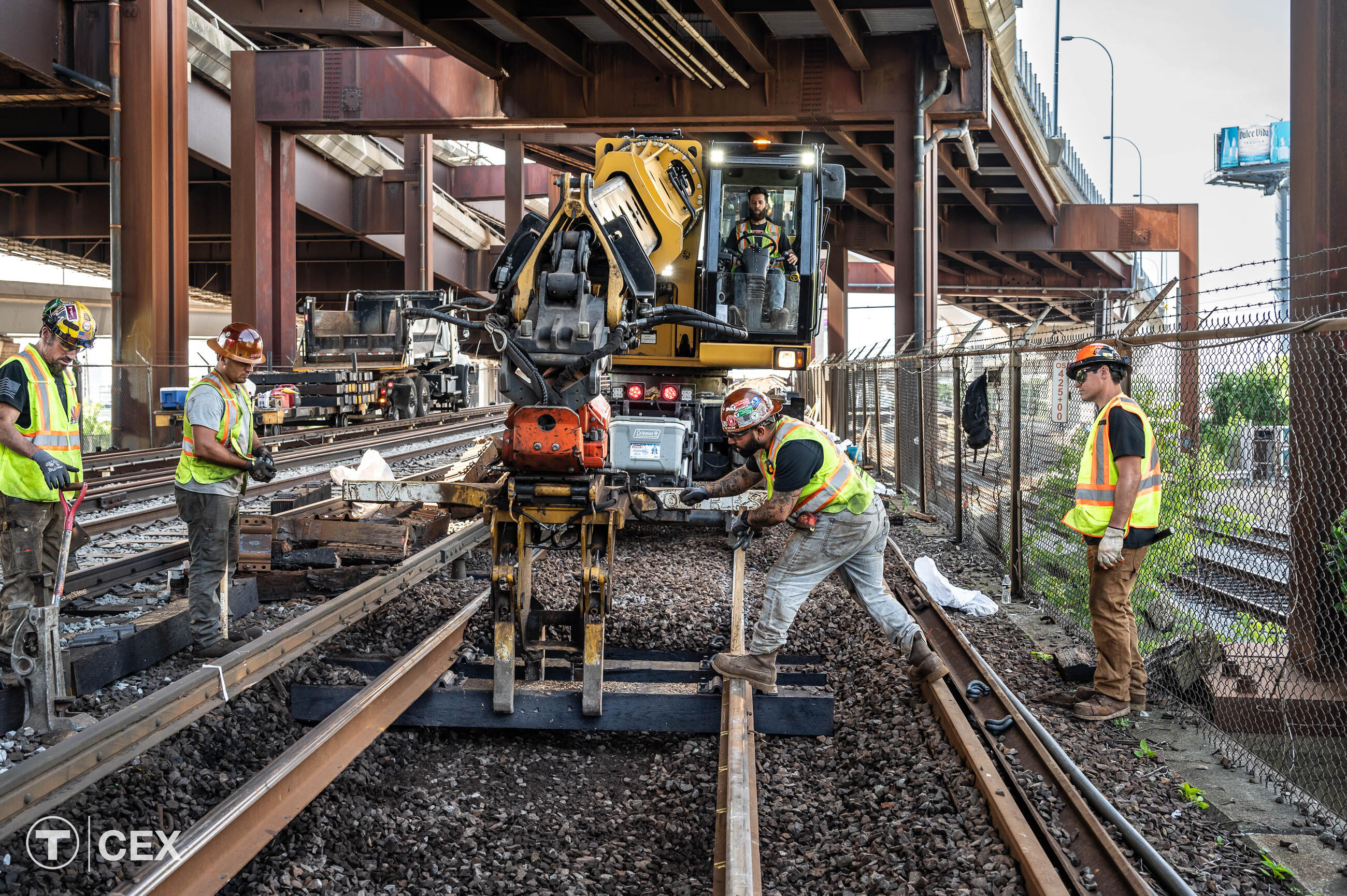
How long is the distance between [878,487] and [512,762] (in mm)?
3285

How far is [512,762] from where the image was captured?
17.7ft

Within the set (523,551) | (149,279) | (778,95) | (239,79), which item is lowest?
(523,551)

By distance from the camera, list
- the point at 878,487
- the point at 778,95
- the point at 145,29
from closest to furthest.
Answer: the point at 878,487
the point at 778,95
the point at 145,29

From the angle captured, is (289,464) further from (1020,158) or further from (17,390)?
(1020,158)

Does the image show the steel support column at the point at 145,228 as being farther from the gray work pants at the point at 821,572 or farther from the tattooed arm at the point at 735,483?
the gray work pants at the point at 821,572

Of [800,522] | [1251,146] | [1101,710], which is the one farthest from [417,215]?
[1251,146]

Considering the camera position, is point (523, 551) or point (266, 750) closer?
point (266, 750)

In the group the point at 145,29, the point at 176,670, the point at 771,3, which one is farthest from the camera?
the point at 145,29

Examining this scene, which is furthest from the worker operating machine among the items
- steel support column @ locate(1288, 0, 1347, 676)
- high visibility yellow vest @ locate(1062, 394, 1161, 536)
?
steel support column @ locate(1288, 0, 1347, 676)

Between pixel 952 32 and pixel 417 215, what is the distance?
1695 centimetres

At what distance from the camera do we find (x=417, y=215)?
27547 mm

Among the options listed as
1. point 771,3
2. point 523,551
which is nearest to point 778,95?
point 771,3

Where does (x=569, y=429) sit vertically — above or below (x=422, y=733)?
above

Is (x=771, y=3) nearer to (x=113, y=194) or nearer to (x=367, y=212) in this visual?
(x=113, y=194)
